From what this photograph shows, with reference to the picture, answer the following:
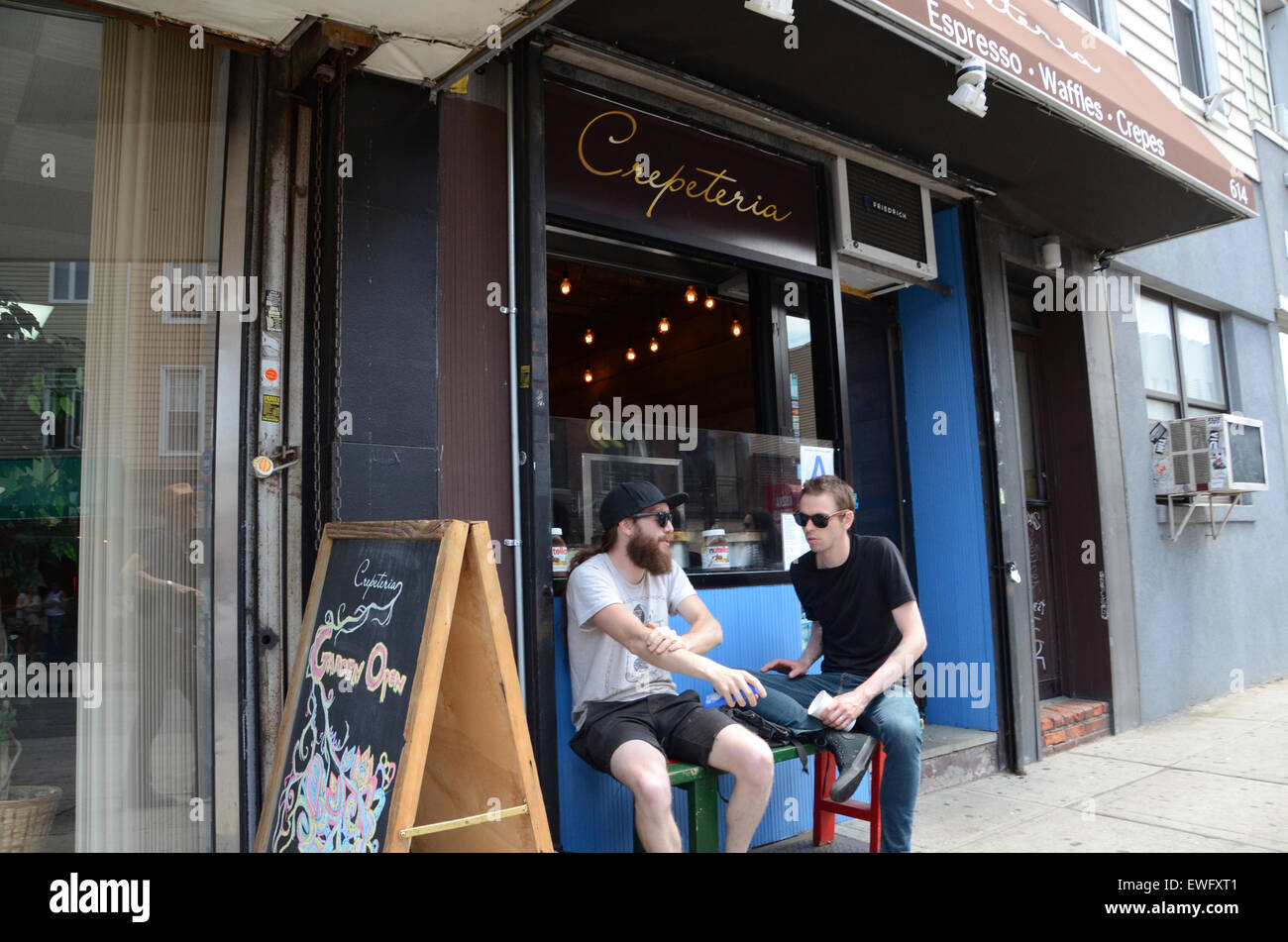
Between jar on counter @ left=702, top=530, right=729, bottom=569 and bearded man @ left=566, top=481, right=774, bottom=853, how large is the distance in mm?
648

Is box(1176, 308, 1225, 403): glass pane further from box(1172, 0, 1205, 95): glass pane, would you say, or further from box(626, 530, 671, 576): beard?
box(626, 530, 671, 576): beard

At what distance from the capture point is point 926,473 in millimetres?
6062

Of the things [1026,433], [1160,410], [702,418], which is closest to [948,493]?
[1026,433]

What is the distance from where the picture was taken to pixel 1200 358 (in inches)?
329

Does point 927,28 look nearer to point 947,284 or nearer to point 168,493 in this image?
point 947,284

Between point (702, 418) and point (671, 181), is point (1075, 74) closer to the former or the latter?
point (671, 181)

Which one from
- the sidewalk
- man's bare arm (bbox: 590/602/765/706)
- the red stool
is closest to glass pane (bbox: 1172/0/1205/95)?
the sidewalk

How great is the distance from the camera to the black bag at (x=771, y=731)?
339 cm

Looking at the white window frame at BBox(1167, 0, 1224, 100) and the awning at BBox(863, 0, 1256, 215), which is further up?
the white window frame at BBox(1167, 0, 1224, 100)

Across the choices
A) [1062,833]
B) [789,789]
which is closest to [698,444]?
[789,789]

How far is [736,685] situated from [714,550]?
132 centimetres

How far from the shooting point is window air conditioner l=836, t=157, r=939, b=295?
5.18 metres

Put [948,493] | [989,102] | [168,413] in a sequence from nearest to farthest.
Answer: [168,413] → [989,102] → [948,493]

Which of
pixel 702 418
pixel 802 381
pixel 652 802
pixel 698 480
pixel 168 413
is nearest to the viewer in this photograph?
pixel 652 802
